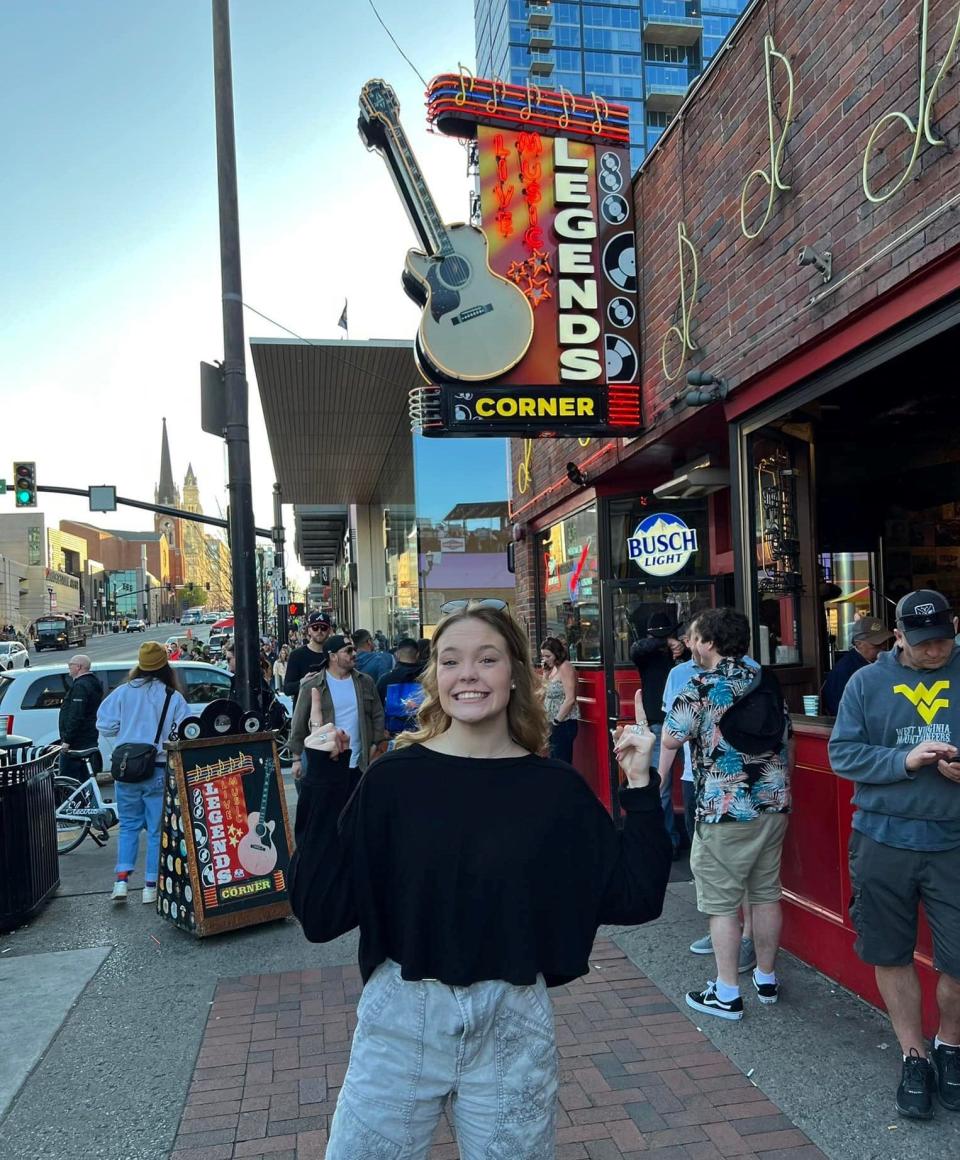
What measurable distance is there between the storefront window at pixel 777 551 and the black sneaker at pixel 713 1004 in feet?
6.66

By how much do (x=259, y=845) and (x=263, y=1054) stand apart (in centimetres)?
190

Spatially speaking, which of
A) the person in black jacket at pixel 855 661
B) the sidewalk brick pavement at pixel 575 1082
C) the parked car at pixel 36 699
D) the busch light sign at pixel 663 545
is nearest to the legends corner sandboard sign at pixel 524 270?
the busch light sign at pixel 663 545

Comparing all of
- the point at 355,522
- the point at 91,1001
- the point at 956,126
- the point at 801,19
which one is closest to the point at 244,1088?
the point at 91,1001

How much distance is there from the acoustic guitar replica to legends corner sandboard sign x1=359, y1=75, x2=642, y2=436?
9.12ft

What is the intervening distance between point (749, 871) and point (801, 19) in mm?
4145

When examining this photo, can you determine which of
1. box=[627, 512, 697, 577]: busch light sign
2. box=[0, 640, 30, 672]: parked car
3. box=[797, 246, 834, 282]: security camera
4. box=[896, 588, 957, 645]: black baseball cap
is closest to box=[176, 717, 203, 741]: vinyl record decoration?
box=[627, 512, 697, 577]: busch light sign

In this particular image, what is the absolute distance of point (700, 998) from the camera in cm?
427

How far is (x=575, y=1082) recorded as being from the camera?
11.9ft

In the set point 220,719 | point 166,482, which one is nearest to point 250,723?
point 220,719

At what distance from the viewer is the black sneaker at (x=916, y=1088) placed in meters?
3.26

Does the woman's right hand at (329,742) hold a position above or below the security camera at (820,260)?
below

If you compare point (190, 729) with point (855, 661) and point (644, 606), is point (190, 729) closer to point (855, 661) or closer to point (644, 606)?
point (644, 606)

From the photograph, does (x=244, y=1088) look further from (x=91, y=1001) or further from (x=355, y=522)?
(x=355, y=522)

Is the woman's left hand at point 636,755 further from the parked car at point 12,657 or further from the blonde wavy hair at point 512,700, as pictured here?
the parked car at point 12,657
